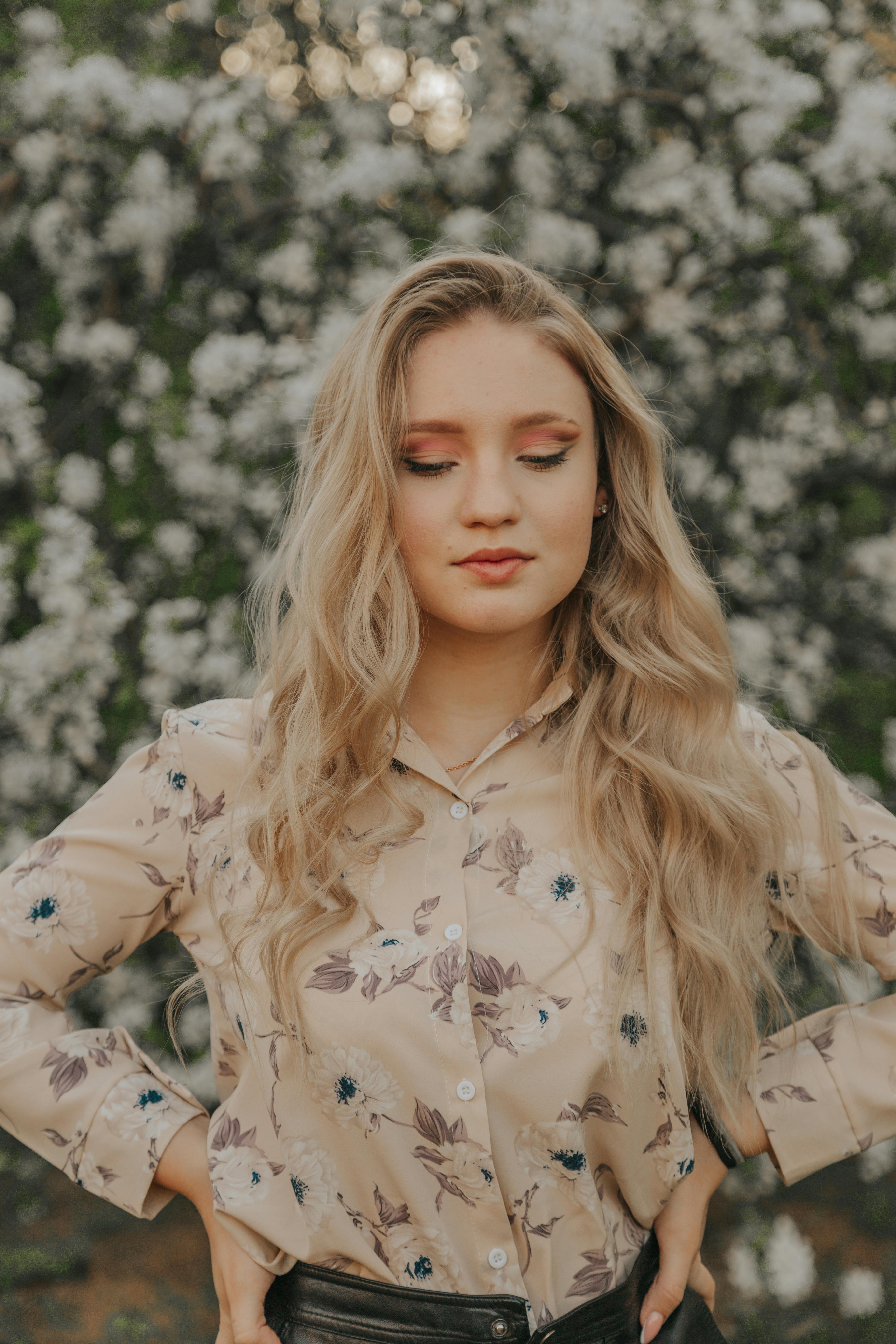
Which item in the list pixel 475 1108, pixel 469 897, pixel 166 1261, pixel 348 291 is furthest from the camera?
pixel 166 1261

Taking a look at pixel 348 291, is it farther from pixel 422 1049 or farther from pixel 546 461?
pixel 422 1049

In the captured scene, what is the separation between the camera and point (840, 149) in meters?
2.71

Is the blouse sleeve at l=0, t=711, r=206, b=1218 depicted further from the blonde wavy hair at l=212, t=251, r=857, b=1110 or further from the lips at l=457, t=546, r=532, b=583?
the lips at l=457, t=546, r=532, b=583

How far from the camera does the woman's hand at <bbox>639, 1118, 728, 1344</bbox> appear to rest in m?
1.31

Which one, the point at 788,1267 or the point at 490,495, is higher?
the point at 490,495

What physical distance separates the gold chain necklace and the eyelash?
387mm

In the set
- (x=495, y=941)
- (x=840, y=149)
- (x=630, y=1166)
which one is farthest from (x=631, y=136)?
(x=630, y=1166)

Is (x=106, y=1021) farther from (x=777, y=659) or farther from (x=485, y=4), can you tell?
(x=485, y=4)

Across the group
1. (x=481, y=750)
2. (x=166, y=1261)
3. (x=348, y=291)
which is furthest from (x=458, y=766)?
(x=166, y=1261)

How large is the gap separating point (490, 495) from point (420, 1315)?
3.21 ft

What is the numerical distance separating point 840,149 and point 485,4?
103 cm

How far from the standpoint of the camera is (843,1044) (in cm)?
149

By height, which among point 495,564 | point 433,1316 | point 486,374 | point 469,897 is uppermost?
point 486,374

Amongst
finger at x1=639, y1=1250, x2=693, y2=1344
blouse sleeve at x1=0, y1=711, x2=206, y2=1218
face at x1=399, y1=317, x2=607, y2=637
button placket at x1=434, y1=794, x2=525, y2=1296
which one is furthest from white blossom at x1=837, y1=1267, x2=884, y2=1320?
face at x1=399, y1=317, x2=607, y2=637
